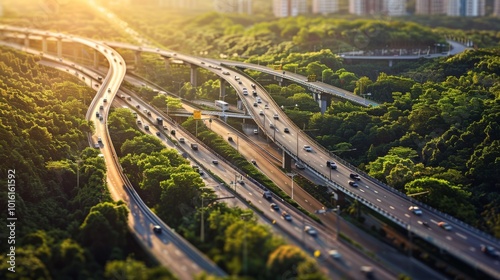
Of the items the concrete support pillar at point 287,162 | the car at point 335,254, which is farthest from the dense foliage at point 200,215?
the concrete support pillar at point 287,162

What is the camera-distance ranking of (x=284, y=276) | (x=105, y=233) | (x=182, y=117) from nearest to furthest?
(x=284, y=276)
(x=105, y=233)
(x=182, y=117)

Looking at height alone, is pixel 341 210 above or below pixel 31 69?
below

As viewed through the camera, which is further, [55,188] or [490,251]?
[55,188]

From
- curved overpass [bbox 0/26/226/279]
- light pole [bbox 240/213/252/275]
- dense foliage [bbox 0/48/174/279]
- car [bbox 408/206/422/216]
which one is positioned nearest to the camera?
light pole [bbox 240/213/252/275]

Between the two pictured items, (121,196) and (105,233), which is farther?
(121,196)

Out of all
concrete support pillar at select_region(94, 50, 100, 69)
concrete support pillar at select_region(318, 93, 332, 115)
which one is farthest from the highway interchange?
concrete support pillar at select_region(94, 50, 100, 69)

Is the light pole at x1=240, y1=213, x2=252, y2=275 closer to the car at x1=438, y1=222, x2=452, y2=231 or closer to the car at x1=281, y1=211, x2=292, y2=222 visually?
the car at x1=281, y1=211, x2=292, y2=222

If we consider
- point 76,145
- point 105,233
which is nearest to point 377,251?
point 105,233

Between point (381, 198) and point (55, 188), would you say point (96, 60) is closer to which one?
point (55, 188)

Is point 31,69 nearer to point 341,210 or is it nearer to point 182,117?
point 182,117

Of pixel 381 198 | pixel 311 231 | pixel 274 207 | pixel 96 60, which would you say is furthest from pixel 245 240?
pixel 96 60

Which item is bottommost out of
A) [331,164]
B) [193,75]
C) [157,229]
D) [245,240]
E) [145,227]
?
[145,227]
